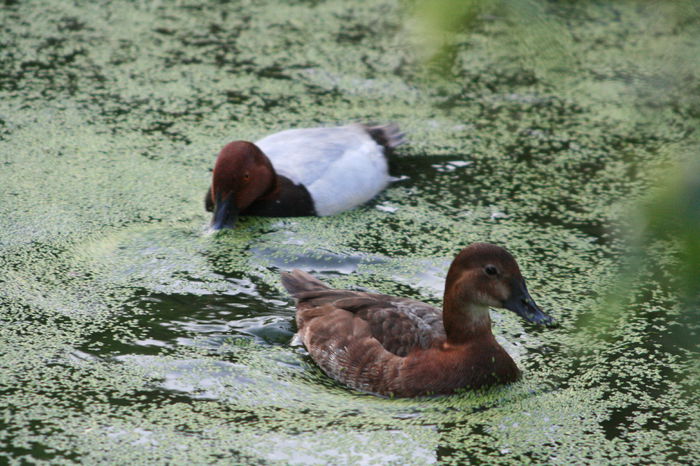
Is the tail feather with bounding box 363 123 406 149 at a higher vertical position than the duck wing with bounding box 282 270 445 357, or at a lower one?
higher

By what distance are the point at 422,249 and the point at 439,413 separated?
117cm

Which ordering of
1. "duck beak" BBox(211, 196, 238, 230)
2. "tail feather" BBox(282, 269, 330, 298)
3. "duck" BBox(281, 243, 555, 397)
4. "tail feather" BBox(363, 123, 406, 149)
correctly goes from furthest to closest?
"tail feather" BBox(363, 123, 406, 149) < "duck beak" BBox(211, 196, 238, 230) < "tail feather" BBox(282, 269, 330, 298) < "duck" BBox(281, 243, 555, 397)

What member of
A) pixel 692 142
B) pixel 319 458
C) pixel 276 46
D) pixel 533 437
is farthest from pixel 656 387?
pixel 276 46

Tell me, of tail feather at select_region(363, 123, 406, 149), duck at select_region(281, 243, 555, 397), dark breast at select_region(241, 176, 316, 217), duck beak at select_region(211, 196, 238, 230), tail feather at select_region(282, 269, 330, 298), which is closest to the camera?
duck at select_region(281, 243, 555, 397)

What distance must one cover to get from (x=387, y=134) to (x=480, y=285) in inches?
76.9

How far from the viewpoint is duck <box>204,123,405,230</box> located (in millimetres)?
3918

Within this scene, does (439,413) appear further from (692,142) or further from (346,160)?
(692,142)

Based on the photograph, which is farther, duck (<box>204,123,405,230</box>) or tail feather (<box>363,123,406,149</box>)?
Result: tail feather (<box>363,123,406,149</box>)

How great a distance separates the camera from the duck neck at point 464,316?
279 cm

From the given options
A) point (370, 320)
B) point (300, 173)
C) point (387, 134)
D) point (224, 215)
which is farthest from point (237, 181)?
point (370, 320)

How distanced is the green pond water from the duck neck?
20 centimetres

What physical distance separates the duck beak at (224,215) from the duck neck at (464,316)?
4.51ft

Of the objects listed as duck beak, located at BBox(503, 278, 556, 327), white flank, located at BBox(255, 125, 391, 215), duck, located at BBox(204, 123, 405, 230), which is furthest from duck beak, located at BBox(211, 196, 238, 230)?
duck beak, located at BBox(503, 278, 556, 327)

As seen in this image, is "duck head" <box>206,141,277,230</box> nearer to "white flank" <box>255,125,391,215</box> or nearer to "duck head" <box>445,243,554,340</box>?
"white flank" <box>255,125,391,215</box>
